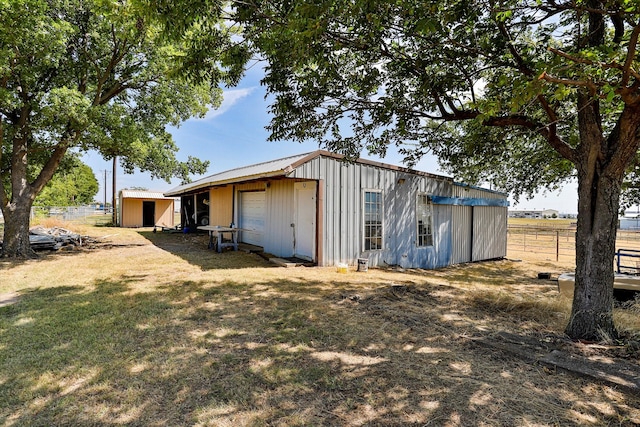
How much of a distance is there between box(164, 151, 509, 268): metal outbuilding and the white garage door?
32 mm

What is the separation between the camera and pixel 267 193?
32.4 feet

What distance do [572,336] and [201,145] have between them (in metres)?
18.3

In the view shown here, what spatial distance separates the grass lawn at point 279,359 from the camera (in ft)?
7.48

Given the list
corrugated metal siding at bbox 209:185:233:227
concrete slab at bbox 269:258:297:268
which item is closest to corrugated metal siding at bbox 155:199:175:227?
corrugated metal siding at bbox 209:185:233:227

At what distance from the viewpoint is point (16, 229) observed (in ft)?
28.5

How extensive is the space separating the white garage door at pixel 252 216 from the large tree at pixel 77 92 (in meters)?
3.19

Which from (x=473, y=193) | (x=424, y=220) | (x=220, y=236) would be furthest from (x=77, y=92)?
(x=473, y=193)

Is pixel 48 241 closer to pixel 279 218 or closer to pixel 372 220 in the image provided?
pixel 279 218

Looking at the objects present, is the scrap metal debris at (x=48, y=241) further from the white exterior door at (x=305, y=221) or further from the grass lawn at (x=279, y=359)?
the white exterior door at (x=305, y=221)

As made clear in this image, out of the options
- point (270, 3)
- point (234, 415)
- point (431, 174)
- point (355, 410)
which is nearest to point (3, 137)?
point (270, 3)

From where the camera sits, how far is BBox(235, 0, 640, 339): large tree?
9.97 ft

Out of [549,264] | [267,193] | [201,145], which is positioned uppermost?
[201,145]

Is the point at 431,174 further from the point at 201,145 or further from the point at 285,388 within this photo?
the point at 201,145

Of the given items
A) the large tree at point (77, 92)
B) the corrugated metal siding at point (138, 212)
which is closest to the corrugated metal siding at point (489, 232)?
the large tree at point (77, 92)
